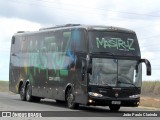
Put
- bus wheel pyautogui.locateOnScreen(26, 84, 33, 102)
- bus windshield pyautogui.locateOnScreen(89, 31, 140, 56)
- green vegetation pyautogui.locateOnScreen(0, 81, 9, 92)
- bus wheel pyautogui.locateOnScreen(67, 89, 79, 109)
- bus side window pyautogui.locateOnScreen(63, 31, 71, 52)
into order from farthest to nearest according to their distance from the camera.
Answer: green vegetation pyautogui.locateOnScreen(0, 81, 9, 92) < bus wheel pyautogui.locateOnScreen(26, 84, 33, 102) < bus side window pyautogui.locateOnScreen(63, 31, 71, 52) < bus wheel pyautogui.locateOnScreen(67, 89, 79, 109) < bus windshield pyautogui.locateOnScreen(89, 31, 140, 56)

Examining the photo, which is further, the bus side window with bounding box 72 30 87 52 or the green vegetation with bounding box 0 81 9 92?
the green vegetation with bounding box 0 81 9 92

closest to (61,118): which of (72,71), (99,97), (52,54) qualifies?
(99,97)

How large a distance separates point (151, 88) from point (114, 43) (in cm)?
3183

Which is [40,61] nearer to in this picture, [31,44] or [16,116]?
[31,44]

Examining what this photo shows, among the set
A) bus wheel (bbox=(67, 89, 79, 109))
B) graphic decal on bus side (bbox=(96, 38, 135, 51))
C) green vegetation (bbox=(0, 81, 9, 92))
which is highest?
graphic decal on bus side (bbox=(96, 38, 135, 51))

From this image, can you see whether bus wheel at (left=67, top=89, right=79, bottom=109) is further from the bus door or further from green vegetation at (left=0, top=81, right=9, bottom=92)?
green vegetation at (left=0, top=81, right=9, bottom=92)

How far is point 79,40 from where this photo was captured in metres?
24.8

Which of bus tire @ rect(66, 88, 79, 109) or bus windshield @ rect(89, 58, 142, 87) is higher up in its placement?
bus windshield @ rect(89, 58, 142, 87)

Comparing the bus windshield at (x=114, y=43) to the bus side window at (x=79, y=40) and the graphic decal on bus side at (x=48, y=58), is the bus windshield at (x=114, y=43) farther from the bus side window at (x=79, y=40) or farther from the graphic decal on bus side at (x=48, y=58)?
the graphic decal on bus side at (x=48, y=58)

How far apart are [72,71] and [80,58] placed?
116 cm

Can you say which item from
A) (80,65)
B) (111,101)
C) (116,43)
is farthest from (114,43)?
(111,101)

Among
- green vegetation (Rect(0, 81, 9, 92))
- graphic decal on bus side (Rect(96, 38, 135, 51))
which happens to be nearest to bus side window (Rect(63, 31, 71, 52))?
graphic decal on bus side (Rect(96, 38, 135, 51))

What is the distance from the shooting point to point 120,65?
2416cm

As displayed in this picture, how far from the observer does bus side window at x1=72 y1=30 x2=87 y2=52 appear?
79.8 feet
